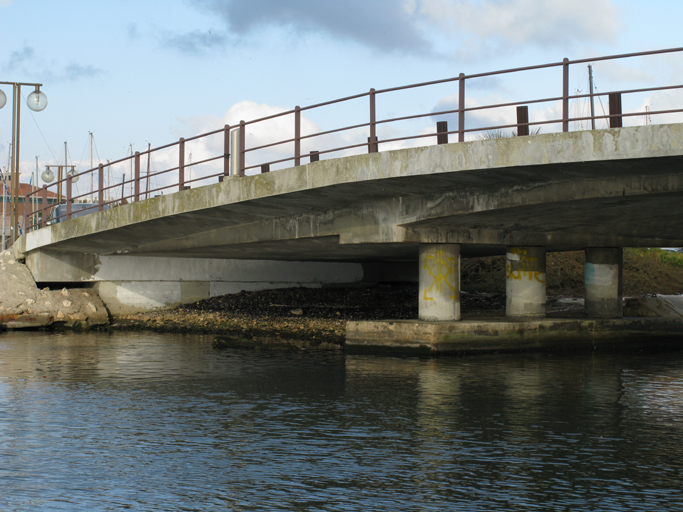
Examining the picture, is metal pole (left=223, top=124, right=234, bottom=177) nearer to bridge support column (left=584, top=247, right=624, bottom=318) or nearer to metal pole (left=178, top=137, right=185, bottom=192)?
metal pole (left=178, top=137, right=185, bottom=192)

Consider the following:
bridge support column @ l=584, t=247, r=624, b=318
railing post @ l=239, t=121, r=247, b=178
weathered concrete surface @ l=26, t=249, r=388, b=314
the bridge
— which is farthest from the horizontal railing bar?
weathered concrete surface @ l=26, t=249, r=388, b=314

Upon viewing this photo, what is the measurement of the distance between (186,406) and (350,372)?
4585mm

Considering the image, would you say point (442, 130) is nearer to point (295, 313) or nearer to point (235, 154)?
point (235, 154)

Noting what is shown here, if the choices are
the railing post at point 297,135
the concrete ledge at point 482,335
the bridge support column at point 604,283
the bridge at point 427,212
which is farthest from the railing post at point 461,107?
the bridge support column at point 604,283

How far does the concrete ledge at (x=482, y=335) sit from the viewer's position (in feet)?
59.9

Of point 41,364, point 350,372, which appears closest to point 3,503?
point 350,372

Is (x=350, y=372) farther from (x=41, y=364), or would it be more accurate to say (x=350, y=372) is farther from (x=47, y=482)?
(x=47, y=482)

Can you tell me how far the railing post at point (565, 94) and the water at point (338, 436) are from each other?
16.4 feet

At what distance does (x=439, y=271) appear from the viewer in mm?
19109

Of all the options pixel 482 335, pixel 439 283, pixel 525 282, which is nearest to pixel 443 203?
pixel 439 283

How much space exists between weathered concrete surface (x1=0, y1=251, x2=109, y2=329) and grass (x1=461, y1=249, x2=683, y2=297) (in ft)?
65.2

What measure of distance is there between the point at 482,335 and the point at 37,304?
53.3ft

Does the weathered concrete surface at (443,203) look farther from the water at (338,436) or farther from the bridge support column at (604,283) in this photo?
the water at (338,436)

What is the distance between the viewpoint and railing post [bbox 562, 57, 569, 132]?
1327cm
